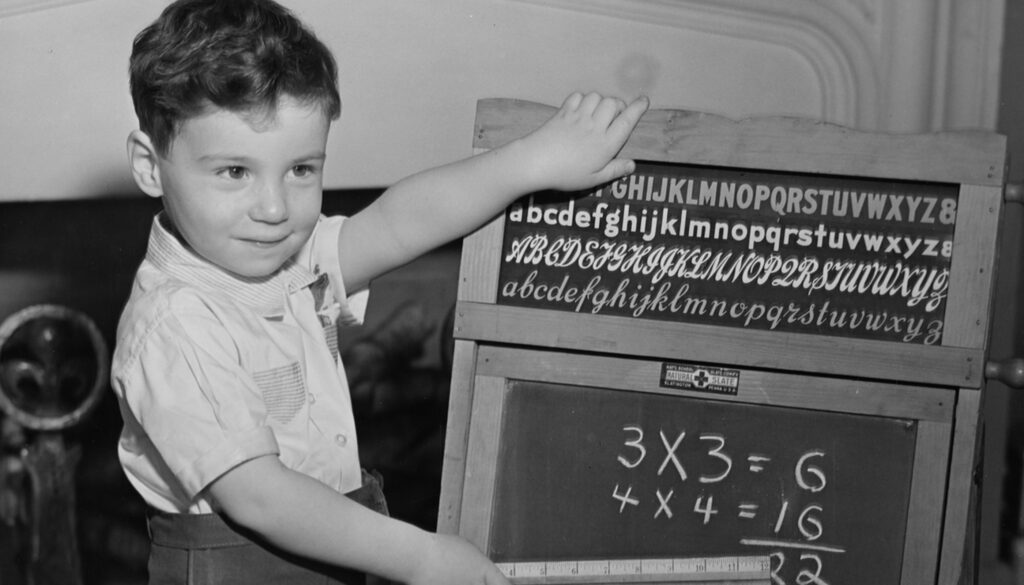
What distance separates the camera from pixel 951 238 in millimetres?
1436

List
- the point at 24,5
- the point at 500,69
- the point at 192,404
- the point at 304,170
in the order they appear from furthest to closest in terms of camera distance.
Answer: the point at 500,69, the point at 24,5, the point at 304,170, the point at 192,404

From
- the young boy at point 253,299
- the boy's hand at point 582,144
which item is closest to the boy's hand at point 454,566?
the young boy at point 253,299

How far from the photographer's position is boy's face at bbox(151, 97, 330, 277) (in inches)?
52.9

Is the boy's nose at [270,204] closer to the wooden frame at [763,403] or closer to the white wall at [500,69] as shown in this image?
the wooden frame at [763,403]

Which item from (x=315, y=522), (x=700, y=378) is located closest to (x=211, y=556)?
(x=315, y=522)

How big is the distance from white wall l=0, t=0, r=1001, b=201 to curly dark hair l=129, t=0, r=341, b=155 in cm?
67

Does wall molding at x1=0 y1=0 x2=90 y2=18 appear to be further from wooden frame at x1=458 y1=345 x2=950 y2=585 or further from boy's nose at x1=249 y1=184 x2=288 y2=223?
wooden frame at x1=458 y1=345 x2=950 y2=585

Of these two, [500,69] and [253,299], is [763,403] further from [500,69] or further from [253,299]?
[500,69]

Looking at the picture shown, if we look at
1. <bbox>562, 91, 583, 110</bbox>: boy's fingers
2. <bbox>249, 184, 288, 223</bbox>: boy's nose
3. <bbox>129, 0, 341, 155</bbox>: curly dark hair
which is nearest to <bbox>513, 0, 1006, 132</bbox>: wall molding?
<bbox>562, 91, 583, 110</bbox>: boy's fingers

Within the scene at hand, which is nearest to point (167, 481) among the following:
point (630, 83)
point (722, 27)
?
point (630, 83)

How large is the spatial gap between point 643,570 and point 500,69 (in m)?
1.02

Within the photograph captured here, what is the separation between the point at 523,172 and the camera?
1.48 metres

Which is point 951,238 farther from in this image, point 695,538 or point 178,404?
point 178,404

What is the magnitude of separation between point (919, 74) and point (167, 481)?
152cm
